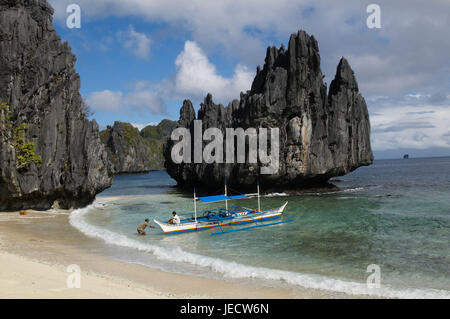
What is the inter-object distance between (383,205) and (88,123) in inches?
1472

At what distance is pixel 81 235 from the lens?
25188mm

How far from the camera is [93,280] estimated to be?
1335 cm

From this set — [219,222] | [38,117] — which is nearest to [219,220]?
[219,222]

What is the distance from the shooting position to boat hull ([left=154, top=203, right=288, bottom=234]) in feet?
86.8

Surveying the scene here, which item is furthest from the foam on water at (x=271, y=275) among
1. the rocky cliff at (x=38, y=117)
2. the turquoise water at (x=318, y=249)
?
the rocky cliff at (x=38, y=117)

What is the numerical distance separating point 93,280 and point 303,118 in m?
47.3

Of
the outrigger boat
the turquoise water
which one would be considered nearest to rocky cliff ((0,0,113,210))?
the turquoise water

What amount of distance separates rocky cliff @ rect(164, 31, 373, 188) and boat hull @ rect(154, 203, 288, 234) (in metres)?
23.1

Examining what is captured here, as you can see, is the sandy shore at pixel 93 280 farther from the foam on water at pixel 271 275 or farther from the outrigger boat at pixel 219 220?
the outrigger boat at pixel 219 220

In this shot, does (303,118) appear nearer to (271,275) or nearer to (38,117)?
(38,117)

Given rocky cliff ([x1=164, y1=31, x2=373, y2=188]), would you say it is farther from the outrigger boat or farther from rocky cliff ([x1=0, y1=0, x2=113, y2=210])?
rocky cliff ([x1=0, y1=0, x2=113, y2=210])

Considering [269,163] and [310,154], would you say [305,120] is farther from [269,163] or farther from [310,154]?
[269,163]

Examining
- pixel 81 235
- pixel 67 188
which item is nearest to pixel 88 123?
pixel 67 188

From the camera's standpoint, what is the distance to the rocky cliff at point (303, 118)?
54.9 m
